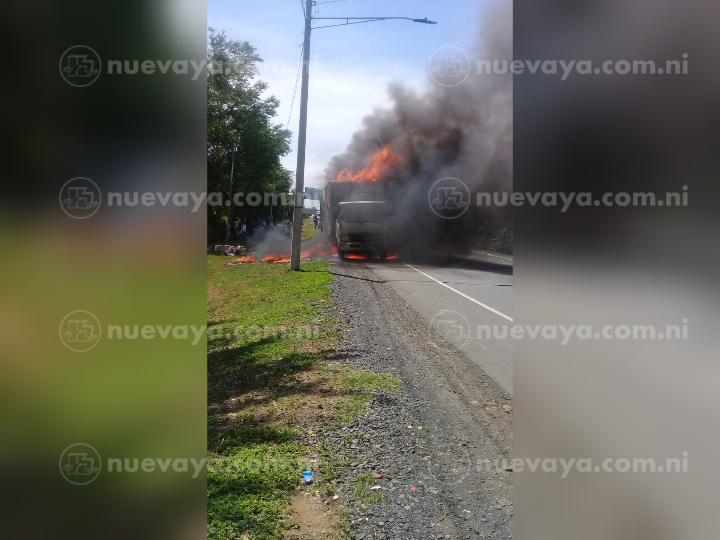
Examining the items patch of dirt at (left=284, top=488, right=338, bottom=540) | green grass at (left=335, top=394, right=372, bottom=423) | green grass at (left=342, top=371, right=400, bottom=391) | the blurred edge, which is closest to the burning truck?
green grass at (left=342, top=371, right=400, bottom=391)

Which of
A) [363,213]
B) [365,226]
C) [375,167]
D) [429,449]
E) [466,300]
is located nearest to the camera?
[429,449]

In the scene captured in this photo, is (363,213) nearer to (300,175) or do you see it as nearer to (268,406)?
(300,175)

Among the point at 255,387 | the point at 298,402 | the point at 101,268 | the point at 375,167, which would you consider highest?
the point at 375,167

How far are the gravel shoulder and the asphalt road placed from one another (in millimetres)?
385

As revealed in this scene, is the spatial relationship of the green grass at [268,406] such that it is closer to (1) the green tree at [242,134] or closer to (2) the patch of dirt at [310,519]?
(2) the patch of dirt at [310,519]

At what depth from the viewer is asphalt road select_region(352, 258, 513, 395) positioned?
668 cm

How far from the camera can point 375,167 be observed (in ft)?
65.4

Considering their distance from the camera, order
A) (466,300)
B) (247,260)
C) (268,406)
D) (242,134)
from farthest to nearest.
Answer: (247,260), (242,134), (466,300), (268,406)

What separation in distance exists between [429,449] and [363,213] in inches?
547

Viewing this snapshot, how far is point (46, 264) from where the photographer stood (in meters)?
2.40

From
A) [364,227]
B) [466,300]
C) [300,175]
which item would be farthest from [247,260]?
[466,300]

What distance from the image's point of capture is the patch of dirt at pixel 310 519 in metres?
2.93

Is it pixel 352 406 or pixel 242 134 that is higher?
pixel 242 134

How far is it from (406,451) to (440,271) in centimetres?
1193
